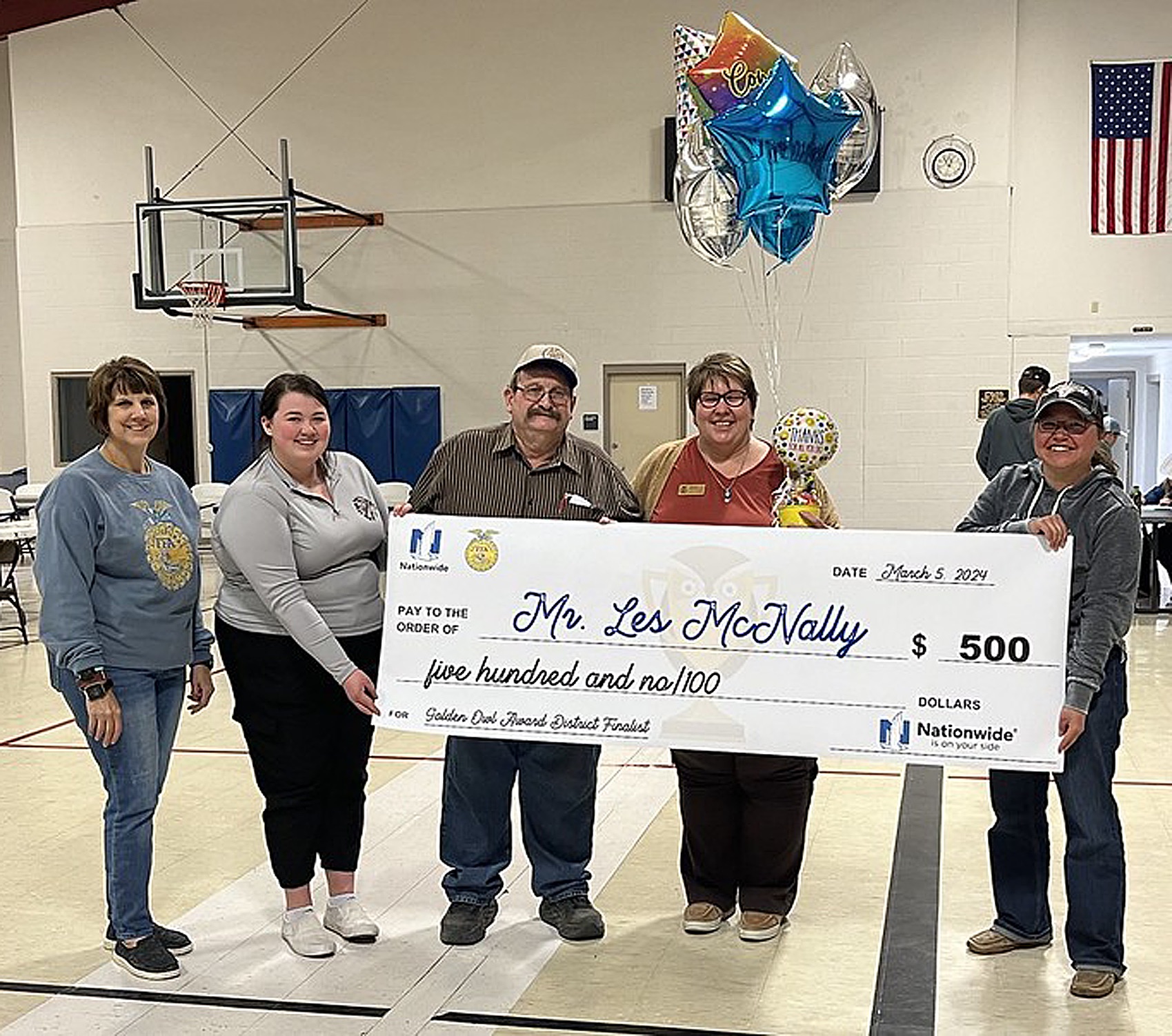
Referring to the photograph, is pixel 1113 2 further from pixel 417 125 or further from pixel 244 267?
pixel 244 267

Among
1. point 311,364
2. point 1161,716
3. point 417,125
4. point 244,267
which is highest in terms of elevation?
point 417,125

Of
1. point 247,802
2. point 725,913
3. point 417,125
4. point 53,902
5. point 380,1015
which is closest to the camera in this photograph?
point 380,1015

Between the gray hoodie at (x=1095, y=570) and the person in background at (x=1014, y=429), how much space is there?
5.75 meters

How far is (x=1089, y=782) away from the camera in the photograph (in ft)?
9.34

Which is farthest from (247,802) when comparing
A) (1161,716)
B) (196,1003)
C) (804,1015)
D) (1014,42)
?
(1014,42)

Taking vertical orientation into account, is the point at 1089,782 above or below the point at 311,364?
below

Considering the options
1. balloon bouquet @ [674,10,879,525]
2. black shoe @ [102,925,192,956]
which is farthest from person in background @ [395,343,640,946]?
balloon bouquet @ [674,10,879,525]

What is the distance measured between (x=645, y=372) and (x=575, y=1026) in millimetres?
9626

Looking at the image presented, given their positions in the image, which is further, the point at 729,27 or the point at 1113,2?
the point at 1113,2

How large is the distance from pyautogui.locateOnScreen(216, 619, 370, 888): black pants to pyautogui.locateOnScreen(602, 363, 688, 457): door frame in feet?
28.9

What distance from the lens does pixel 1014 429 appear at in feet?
29.0

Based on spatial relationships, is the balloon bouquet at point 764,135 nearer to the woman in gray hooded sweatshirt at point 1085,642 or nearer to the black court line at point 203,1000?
the woman in gray hooded sweatshirt at point 1085,642

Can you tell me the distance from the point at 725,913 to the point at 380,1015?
0.99m

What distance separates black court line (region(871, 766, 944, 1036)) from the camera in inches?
110
